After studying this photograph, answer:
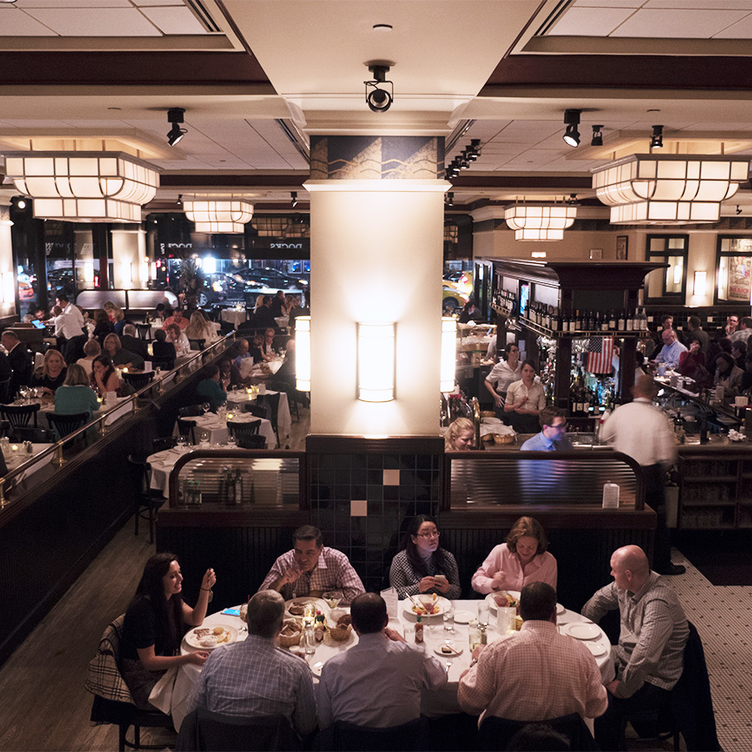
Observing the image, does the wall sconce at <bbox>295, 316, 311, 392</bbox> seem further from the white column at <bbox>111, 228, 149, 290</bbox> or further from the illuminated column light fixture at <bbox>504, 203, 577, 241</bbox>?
the white column at <bbox>111, 228, 149, 290</bbox>

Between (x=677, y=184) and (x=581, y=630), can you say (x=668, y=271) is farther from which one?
(x=581, y=630)

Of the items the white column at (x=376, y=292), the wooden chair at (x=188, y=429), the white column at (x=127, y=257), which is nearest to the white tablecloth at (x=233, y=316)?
the white column at (x=127, y=257)

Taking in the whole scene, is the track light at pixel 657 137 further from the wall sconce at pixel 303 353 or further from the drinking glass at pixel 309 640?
the drinking glass at pixel 309 640

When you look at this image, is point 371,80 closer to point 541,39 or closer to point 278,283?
point 541,39

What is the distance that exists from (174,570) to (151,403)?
16.7 feet

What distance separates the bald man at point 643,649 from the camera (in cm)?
368

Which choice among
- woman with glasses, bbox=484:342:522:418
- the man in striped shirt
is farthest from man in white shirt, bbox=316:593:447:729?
woman with glasses, bbox=484:342:522:418

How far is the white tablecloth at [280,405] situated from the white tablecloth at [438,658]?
5.88m

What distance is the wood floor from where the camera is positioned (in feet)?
13.5

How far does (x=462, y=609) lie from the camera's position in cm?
409

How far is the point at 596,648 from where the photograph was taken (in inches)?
145

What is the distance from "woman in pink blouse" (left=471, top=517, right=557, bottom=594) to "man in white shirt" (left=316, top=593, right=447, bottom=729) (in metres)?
1.21

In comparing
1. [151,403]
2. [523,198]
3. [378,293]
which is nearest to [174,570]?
[378,293]

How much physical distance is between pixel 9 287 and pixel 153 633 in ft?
45.1
